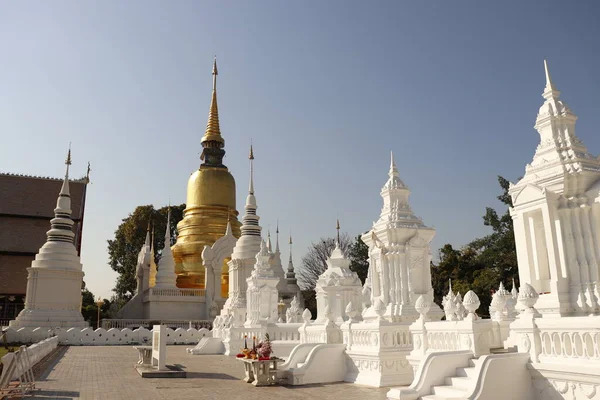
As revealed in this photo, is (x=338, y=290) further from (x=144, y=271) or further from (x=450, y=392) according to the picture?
(x=144, y=271)

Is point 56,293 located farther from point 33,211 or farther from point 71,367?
point 33,211

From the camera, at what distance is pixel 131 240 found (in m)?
50.4

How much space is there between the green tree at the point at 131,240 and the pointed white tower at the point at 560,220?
1687 inches

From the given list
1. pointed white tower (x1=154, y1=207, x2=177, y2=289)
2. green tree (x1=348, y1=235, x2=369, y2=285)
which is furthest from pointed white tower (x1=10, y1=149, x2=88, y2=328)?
green tree (x1=348, y1=235, x2=369, y2=285)

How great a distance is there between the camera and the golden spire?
1631 inches

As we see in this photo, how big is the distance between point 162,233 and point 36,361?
36.4m

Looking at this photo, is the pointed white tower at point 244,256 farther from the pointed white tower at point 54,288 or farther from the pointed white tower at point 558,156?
the pointed white tower at point 558,156

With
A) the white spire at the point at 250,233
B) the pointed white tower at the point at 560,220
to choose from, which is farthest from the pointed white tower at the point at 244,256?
the pointed white tower at the point at 560,220

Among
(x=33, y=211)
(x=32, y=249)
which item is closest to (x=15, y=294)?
(x=32, y=249)

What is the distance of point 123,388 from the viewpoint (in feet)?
34.9

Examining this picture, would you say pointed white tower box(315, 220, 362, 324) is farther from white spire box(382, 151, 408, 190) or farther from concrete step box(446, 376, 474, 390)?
concrete step box(446, 376, 474, 390)

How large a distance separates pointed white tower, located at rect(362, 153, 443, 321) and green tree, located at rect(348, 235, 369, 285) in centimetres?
3374

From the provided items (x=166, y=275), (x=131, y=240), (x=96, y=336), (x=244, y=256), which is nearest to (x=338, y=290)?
(x=244, y=256)

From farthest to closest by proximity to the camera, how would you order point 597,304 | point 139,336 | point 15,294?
1. point 15,294
2. point 139,336
3. point 597,304
